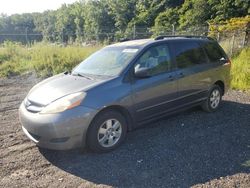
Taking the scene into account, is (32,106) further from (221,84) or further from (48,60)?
(48,60)

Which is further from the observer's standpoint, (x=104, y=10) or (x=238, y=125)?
(x=104, y=10)

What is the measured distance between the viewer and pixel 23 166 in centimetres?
414

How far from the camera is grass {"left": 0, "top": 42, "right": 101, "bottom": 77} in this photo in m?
11.8

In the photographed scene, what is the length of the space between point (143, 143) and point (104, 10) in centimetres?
6155

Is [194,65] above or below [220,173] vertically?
above

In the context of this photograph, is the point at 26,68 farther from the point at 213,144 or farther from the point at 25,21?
the point at 25,21

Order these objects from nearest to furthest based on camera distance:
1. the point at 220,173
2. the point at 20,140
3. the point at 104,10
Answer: the point at 220,173 → the point at 20,140 → the point at 104,10

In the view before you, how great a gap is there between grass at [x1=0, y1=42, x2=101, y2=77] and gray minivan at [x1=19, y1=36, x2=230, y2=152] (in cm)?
660

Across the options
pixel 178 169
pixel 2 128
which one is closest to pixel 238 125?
pixel 178 169

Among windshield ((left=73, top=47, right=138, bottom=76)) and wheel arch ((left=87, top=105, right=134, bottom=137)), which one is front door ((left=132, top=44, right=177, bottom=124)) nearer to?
wheel arch ((left=87, top=105, right=134, bottom=137))

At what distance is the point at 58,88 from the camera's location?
181 inches

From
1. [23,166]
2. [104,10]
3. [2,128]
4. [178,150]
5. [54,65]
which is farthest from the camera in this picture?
[104,10]

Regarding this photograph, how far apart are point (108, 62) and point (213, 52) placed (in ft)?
8.98

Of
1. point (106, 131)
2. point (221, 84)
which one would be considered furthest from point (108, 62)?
point (221, 84)
